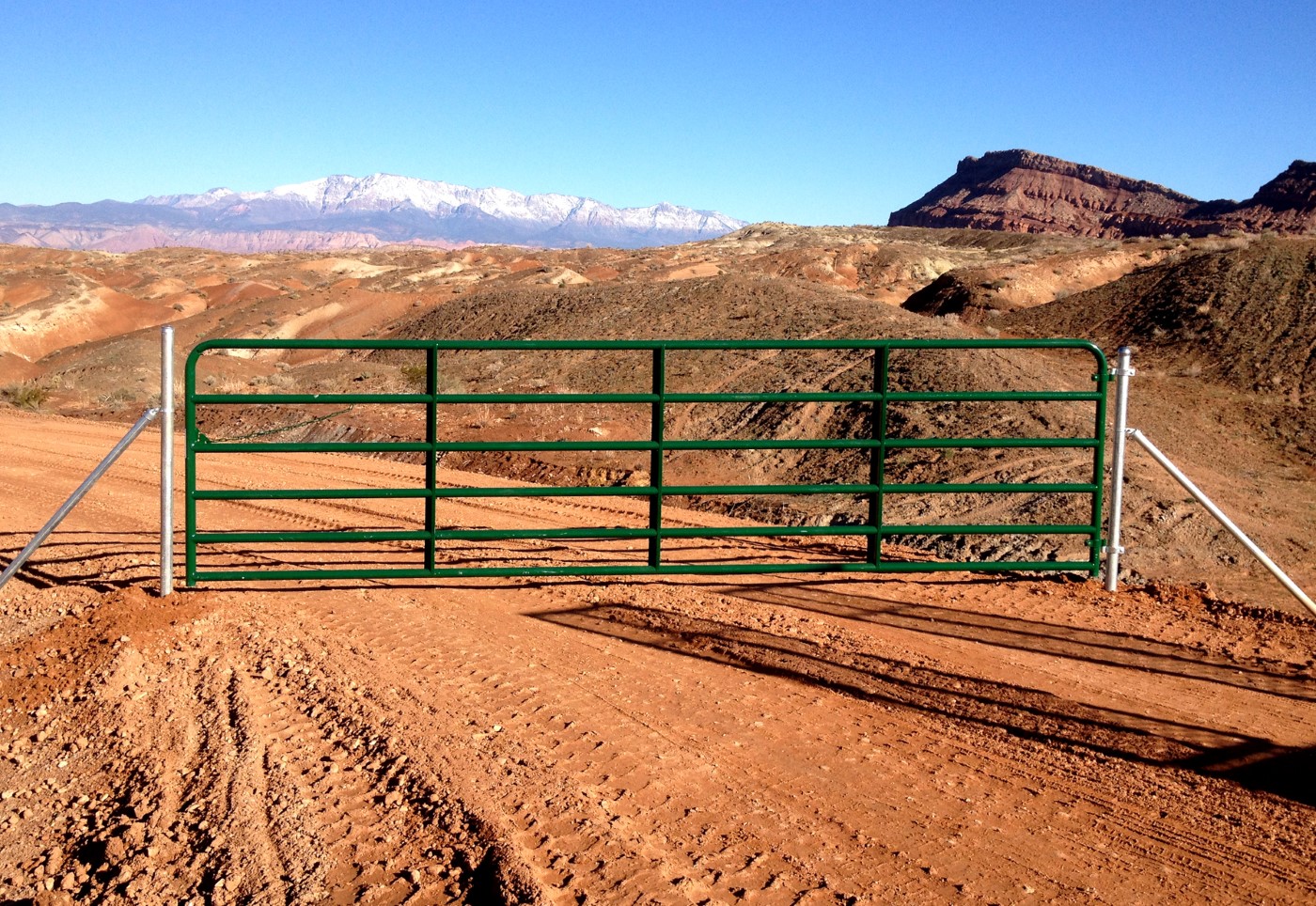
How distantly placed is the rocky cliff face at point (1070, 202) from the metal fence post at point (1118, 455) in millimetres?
112233

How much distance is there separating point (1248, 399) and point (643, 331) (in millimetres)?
12606

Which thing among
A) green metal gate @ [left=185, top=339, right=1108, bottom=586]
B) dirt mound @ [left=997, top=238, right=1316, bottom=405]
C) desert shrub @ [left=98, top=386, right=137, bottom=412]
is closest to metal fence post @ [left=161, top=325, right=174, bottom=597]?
green metal gate @ [left=185, top=339, right=1108, bottom=586]

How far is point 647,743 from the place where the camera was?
5.25m

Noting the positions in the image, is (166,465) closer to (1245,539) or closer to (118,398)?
(1245,539)

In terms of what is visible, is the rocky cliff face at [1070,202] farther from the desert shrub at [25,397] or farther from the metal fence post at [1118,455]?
the metal fence post at [1118,455]

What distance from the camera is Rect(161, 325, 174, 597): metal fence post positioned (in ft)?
24.0

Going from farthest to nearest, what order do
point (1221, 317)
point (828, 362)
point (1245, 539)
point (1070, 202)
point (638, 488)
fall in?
1. point (1070, 202)
2. point (1221, 317)
3. point (828, 362)
4. point (638, 488)
5. point (1245, 539)

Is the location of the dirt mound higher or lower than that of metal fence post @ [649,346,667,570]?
higher

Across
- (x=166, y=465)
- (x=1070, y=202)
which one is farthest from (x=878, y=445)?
(x=1070, y=202)

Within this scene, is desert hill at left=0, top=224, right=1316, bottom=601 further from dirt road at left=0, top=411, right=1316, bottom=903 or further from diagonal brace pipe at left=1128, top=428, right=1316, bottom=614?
dirt road at left=0, top=411, right=1316, bottom=903

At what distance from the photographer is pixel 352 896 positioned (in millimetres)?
3934

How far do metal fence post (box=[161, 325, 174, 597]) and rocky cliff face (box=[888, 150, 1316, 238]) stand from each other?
116 meters

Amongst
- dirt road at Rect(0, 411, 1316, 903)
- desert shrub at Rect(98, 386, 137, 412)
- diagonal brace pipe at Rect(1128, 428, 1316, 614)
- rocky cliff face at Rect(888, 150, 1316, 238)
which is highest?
rocky cliff face at Rect(888, 150, 1316, 238)

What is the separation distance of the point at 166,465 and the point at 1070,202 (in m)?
162
